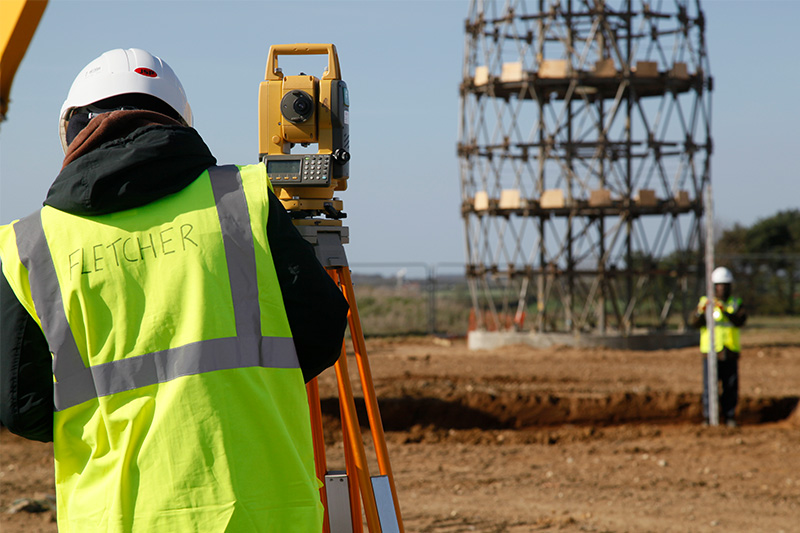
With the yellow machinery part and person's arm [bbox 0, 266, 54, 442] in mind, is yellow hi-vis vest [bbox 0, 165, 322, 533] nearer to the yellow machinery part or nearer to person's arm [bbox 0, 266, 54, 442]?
person's arm [bbox 0, 266, 54, 442]

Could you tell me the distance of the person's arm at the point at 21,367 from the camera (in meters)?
1.68

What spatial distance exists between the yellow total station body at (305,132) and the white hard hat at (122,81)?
664 mm

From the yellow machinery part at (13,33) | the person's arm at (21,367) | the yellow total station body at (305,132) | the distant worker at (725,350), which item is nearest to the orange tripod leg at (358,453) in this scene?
the yellow total station body at (305,132)

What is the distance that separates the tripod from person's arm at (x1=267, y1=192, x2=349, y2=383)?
770 mm

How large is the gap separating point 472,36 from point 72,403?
71.1ft

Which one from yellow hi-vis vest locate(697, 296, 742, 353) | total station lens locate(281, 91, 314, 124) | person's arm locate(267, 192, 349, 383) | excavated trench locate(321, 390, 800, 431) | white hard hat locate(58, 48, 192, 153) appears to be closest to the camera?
person's arm locate(267, 192, 349, 383)

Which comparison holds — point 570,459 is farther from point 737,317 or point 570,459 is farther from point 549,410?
point 737,317

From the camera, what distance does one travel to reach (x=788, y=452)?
8227 millimetres

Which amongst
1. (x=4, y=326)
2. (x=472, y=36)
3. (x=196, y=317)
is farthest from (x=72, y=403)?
(x=472, y=36)

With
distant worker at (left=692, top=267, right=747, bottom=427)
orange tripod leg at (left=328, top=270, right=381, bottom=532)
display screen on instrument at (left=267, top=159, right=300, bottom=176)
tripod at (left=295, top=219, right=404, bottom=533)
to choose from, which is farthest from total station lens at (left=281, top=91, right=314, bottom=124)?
distant worker at (left=692, top=267, right=747, bottom=427)

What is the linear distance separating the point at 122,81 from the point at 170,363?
720 mm

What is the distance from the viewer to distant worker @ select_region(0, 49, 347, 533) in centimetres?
162

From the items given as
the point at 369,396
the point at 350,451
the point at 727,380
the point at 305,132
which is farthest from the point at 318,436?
the point at 727,380

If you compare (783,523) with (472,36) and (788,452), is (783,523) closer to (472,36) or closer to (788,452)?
(788,452)
